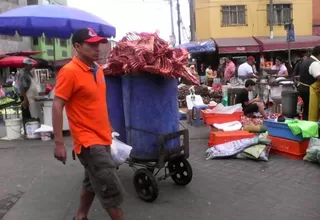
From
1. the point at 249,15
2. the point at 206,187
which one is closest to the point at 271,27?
the point at 249,15

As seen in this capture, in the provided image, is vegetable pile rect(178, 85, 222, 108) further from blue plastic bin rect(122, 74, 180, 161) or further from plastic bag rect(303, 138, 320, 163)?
blue plastic bin rect(122, 74, 180, 161)

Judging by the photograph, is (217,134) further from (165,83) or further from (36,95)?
(36,95)

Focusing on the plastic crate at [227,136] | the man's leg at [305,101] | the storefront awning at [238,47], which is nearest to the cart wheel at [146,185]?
the plastic crate at [227,136]

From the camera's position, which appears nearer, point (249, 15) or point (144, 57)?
point (144, 57)

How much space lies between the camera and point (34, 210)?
440 cm

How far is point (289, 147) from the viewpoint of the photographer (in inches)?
244

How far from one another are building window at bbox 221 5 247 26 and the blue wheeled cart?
2625 cm

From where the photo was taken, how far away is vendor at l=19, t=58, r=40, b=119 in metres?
9.05

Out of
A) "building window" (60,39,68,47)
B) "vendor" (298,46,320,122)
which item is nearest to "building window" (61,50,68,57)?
"building window" (60,39,68,47)

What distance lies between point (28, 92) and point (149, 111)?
212 inches

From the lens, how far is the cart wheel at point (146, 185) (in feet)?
14.5

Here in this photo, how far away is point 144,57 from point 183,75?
489 millimetres

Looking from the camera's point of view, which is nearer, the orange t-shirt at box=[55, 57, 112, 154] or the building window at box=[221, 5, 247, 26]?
the orange t-shirt at box=[55, 57, 112, 154]

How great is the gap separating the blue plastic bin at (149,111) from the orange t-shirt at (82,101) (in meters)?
1.16
